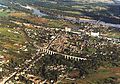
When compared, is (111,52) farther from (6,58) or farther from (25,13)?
(25,13)

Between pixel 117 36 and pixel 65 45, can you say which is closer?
pixel 65 45

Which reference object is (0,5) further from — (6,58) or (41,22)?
(6,58)

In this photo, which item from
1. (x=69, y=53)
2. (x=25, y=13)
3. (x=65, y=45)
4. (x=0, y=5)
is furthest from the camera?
(x=0, y=5)

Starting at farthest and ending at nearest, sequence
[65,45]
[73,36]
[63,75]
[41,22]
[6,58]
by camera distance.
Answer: [41,22] → [73,36] → [65,45] → [6,58] → [63,75]

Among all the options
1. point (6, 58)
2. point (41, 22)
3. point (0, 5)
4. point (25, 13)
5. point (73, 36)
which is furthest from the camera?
point (0, 5)

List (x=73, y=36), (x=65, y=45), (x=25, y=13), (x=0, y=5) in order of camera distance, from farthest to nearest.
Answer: (x=0, y=5)
(x=25, y=13)
(x=73, y=36)
(x=65, y=45)

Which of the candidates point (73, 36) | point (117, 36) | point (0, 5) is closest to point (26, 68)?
point (73, 36)

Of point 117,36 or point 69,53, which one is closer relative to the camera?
point 69,53

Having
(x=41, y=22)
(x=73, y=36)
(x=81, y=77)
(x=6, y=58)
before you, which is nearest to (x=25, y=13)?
(x=41, y=22)
